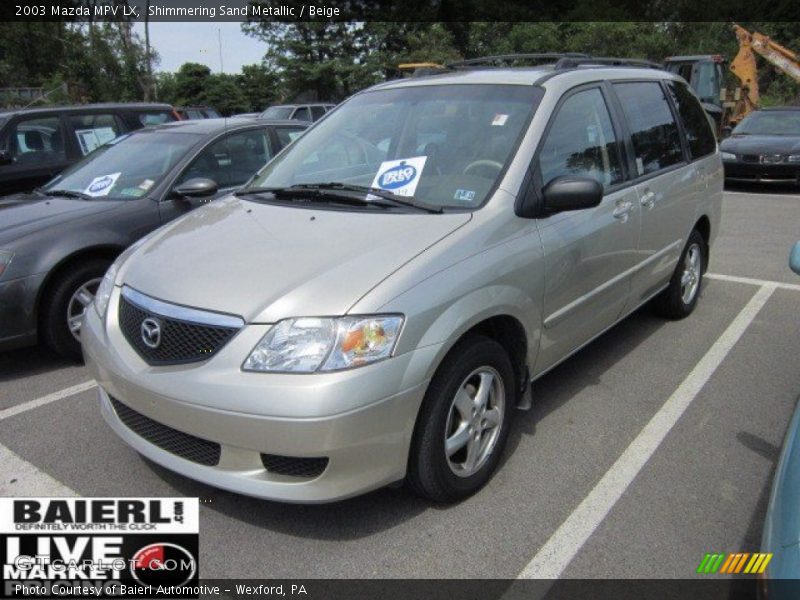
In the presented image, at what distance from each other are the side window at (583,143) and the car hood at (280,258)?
74 centimetres

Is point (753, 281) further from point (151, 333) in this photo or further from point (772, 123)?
point (772, 123)

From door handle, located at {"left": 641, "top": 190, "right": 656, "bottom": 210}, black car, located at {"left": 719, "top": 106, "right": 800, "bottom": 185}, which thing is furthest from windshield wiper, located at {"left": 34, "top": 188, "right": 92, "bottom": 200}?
black car, located at {"left": 719, "top": 106, "right": 800, "bottom": 185}

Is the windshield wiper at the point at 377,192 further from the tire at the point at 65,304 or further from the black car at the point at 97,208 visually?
the tire at the point at 65,304

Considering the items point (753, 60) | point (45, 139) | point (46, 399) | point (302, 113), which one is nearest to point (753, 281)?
point (46, 399)

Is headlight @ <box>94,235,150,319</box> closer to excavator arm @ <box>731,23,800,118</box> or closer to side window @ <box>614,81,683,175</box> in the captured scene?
side window @ <box>614,81,683,175</box>

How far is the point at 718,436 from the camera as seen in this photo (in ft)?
11.6

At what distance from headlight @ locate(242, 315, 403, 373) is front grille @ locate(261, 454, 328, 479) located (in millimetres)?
341

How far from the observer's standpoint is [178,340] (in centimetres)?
265

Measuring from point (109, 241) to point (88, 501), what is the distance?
2.24 m

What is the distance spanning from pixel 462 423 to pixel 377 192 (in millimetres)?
1200

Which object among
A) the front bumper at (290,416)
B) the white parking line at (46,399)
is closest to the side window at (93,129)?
the white parking line at (46,399)

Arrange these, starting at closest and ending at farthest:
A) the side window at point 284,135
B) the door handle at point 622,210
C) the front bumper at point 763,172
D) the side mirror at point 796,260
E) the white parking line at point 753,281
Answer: the side mirror at point 796,260 < the door handle at point 622,210 < the side window at point 284,135 < the white parking line at point 753,281 < the front bumper at point 763,172

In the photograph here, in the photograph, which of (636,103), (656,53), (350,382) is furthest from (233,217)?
(656,53)

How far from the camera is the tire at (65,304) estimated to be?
14.6 ft
